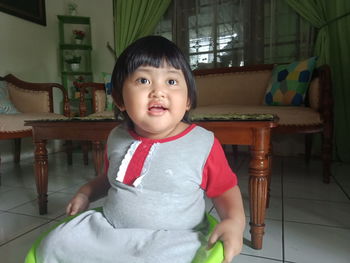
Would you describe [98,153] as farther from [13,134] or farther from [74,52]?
[74,52]

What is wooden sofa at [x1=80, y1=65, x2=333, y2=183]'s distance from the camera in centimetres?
138

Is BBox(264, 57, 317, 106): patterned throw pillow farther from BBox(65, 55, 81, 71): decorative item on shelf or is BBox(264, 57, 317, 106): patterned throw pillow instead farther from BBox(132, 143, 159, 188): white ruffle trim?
BBox(65, 55, 81, 71): decorative item on shelf

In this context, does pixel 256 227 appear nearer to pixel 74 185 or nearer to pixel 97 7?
pixel 74 185

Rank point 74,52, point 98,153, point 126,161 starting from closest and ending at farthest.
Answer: point 126,161 → point 98,153 → point 74,52

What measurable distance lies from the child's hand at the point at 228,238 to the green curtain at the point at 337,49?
1941mm

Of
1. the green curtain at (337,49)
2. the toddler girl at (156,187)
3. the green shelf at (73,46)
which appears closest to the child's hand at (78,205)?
the toddler girl at (156,187)

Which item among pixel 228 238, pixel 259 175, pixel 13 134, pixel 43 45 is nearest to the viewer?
pixel 228 238

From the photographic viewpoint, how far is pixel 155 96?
1.52ft

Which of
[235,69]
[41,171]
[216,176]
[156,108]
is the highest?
[235,69]

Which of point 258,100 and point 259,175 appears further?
point 258,100

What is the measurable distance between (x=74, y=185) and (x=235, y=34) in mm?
1907

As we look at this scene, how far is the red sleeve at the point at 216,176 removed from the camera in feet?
1.74

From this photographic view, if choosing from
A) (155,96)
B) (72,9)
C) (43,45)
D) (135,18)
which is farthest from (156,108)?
(72,9)

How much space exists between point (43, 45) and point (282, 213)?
2820 mm
